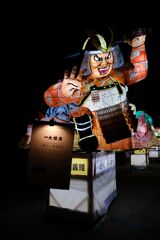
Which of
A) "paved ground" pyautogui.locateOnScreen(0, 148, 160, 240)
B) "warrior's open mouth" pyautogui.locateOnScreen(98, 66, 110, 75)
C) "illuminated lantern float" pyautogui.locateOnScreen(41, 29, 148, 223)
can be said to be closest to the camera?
"paved ground" pyautogui.locateOnScreen(0, 148, 160, 240)

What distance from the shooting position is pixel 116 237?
15.6ft

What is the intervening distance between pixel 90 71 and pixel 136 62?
1.62m

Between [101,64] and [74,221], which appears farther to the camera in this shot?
[101,64]

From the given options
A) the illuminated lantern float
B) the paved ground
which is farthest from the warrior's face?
the paved ground

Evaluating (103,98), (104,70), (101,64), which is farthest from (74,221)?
(101,64)

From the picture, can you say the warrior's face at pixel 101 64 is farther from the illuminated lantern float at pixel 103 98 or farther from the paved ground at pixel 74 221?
the paved ground at pixel 74 221

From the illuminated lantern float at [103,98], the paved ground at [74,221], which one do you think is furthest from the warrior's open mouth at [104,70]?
the paved ground at [74,221]

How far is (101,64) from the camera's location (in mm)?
7344

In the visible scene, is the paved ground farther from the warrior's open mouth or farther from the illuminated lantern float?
the warrior's open mouth

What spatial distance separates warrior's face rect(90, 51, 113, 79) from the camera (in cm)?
729

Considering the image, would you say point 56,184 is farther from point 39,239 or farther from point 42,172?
point 39,239

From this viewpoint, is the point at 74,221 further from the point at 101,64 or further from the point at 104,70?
the point at 101,64

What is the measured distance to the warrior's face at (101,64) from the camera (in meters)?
7.29

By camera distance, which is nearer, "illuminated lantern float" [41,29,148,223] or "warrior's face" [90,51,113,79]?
"illuminated lantern float" [41,29,148,223]
